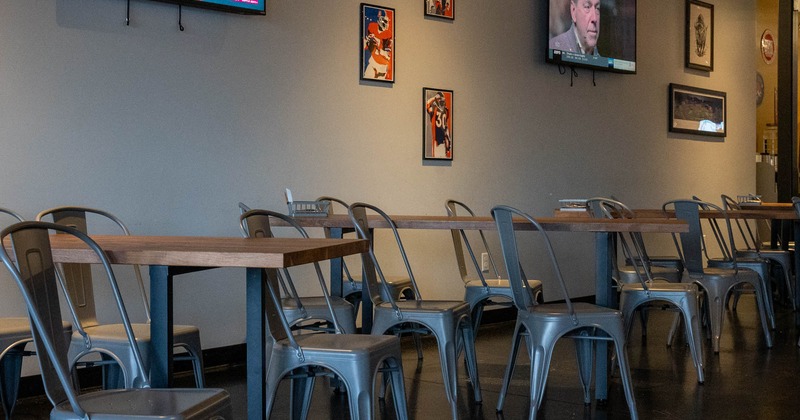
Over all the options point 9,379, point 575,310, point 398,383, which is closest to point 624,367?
point 575,310

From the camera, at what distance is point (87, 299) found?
286 centimetres

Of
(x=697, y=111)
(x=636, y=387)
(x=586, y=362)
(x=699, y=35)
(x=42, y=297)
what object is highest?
(x=699, y=35)

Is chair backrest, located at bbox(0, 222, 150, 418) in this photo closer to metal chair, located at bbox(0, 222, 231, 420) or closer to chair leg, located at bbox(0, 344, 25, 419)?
metal chair, located at bbox(0, 222, 231, 420)

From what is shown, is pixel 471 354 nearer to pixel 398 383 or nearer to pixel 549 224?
pixel 549 224

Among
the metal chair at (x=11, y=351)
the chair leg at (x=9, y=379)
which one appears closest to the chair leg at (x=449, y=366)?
the metal chair at (x=11, y=351)

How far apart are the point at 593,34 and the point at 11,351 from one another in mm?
4823

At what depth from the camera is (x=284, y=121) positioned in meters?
4.68

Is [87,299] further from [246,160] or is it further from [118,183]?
[246,160]

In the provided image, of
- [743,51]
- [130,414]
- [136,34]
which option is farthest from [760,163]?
[130,414]

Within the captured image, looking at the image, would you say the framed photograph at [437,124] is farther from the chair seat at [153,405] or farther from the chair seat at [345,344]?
the chair seat at [153,405]

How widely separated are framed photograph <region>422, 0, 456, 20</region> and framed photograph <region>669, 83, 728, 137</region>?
2.70 metres

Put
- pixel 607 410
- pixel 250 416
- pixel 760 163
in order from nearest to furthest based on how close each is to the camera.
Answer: pixel 250 416
pixel 607 410
pixel 760 163

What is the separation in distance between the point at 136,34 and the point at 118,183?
71 centimetres

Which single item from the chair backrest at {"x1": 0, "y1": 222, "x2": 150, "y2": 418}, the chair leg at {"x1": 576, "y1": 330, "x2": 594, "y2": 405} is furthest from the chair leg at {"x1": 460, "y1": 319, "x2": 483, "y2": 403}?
the chair backrest at {"x1": 0, "y1": 222, "x2": 150, "y2": 418}
